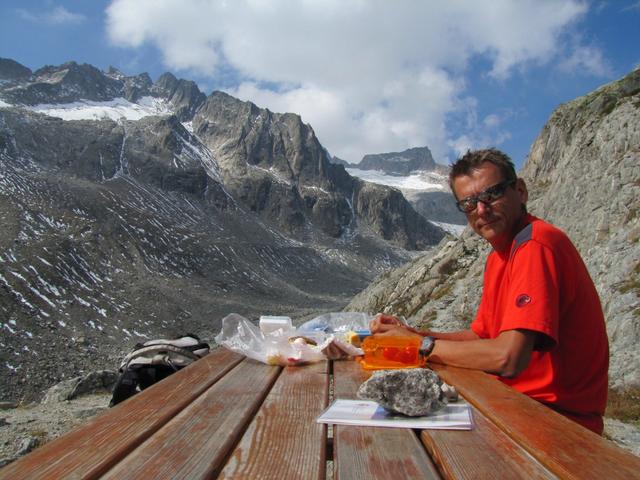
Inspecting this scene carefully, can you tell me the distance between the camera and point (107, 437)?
8.26 ft

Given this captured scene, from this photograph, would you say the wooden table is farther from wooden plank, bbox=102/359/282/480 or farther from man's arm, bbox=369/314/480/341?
man's arm, bbox=369/314/480/341

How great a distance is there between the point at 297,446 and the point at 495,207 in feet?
9.43

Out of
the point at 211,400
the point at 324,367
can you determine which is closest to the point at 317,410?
the point at 211,400

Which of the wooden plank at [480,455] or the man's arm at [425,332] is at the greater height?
the man's arm at [425,332]

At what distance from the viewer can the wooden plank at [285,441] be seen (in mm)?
2092

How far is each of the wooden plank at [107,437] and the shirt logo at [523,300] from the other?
7.94 feet

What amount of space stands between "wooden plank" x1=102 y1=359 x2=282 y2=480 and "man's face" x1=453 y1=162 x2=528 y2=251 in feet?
7.74

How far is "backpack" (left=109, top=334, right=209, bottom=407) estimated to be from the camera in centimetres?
625

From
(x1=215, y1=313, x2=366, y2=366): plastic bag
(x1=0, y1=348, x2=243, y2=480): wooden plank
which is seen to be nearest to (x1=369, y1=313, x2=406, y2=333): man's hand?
(x1=215, y1=313, x2=366, y2=366): plastic bag

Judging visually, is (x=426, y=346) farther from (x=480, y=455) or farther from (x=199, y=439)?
(x=199, y=439)

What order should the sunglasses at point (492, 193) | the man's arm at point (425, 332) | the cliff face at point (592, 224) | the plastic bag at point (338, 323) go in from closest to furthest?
the sunglasses at point (492, 193), the man's arm at point (425, 332), the plastic bag at point (338, 323), the cliff face at point (592, 224)

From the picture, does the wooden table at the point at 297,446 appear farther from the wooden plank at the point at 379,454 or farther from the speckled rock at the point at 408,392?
the speckled rock at the point at 408,392

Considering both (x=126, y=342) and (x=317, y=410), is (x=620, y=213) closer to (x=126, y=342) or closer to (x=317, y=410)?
(x=317, y=410)

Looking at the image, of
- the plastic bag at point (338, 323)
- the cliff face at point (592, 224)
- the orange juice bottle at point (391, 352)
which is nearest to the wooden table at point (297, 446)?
the orange juice bottle at point (391, 352)
